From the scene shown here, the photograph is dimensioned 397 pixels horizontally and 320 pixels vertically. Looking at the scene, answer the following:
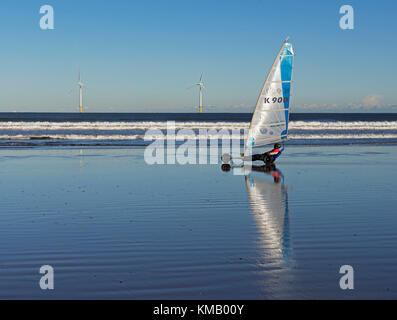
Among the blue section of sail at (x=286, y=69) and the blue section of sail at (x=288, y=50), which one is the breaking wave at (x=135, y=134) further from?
the blue section of sail at (x=288, y=50)

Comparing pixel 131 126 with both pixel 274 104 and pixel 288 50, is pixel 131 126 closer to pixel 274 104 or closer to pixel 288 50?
pixel 274 104

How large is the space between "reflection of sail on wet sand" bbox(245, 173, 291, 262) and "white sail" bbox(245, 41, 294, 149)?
6767 mm

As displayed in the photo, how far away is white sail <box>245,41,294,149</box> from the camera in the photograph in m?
25.7

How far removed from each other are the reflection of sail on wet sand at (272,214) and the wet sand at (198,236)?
3 centimetres

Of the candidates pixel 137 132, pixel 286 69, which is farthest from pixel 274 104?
pixel 137 132

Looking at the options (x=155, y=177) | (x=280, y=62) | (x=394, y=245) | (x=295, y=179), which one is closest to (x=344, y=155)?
(x=280, y=62)

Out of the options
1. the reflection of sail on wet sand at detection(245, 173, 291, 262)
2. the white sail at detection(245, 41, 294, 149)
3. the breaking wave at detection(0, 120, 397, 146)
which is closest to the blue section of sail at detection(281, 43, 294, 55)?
the white sail at detection(245, 41, 294, 149)

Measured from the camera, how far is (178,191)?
16422 millimetres

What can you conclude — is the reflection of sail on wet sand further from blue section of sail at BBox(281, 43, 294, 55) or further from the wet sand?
blue section of sail at BBox(281, 43, 294, 55)

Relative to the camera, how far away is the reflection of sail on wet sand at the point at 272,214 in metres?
9.46

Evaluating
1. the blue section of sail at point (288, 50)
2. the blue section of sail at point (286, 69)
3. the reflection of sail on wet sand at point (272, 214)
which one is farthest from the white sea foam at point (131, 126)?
the reflection of sail on wet sand at point (272, 214)

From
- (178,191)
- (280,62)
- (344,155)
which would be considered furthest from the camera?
(344,155)
